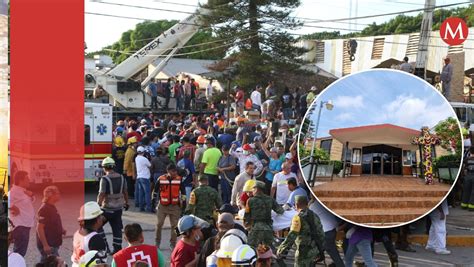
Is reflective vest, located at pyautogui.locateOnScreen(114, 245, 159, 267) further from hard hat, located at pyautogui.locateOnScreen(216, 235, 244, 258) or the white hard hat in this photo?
the white hard hat

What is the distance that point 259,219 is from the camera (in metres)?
9.67

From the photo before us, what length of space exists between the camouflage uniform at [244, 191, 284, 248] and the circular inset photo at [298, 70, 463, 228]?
10.5 feet

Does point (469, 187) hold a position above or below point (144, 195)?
above

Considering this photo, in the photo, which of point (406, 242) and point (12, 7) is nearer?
point (12, 7)

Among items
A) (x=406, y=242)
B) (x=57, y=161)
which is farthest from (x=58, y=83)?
(x=57, y=161)

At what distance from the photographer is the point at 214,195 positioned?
34.9ft

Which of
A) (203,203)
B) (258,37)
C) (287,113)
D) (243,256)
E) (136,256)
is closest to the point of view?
(243,256)

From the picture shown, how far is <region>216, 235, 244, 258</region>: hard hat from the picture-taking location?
678 cm

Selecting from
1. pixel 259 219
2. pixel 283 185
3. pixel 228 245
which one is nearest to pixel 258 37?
pixel 283 185

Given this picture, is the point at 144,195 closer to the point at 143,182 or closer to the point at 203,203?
the point at 143,182

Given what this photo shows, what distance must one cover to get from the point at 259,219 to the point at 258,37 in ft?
64.8

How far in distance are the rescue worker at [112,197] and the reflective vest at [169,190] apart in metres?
0.78

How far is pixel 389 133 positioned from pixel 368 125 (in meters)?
0.19

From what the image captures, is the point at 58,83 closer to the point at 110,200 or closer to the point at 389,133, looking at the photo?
the point at 110,200
